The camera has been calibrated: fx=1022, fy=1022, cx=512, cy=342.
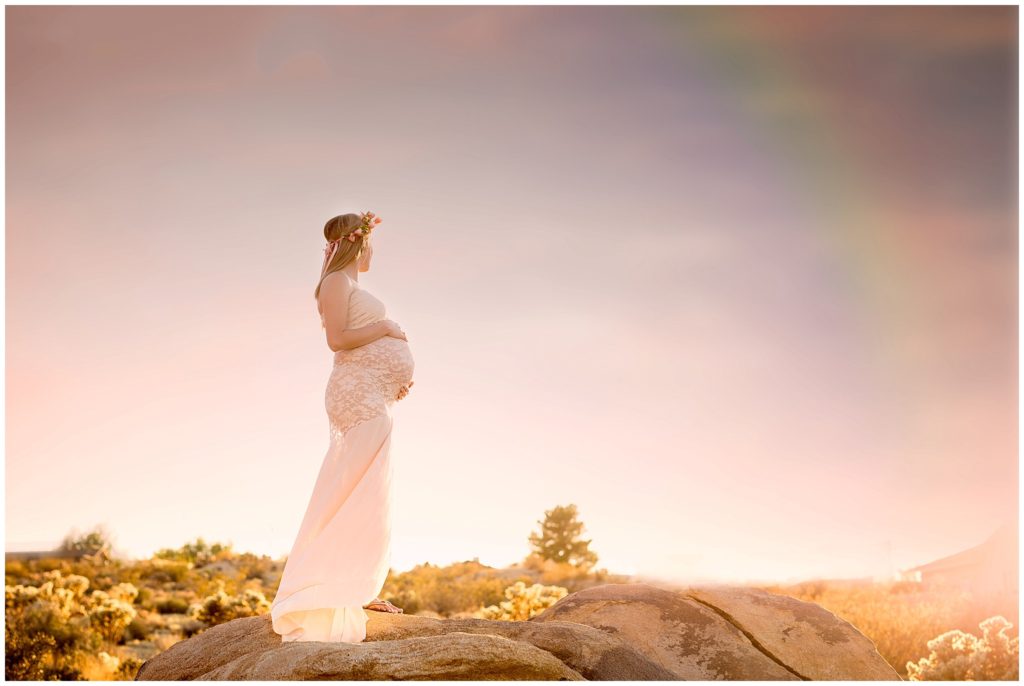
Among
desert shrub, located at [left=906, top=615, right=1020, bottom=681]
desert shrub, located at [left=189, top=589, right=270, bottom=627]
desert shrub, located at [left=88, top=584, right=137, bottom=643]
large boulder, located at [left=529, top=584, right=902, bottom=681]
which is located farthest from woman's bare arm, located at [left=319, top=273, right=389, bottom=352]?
desert shrub, located at [left=88, top=584, right=137, bottom=643]

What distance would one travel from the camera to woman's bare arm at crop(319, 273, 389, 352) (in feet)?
24.2

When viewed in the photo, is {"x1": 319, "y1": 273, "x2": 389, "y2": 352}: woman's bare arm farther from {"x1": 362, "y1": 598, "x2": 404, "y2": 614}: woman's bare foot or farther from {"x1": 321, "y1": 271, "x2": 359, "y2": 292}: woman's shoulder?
{"x1": 362, "y1": 598, "x2": 404, "y2": 614}: woman's bare foot

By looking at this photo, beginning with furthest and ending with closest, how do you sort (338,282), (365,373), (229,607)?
1. (229,607)
2. (338,282)
3. (365,373)

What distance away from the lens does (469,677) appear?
226 inches

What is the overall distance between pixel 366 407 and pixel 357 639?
5.18 ft

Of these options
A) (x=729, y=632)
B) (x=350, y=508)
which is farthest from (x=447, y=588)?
(x=350, y=508)

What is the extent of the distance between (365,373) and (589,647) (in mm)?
2490

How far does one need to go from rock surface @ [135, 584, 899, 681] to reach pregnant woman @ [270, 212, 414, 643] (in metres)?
0.32

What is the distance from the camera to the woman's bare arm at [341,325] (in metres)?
7.39

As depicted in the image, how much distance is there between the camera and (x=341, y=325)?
7.40m

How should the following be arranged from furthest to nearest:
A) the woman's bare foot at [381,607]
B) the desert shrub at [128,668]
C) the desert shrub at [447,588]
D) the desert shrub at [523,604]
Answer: the desert shrub at [447,588] → the desert shrub at [128,668] → the desert shrub at [523,604] → the woman's bare foot at [381,607]

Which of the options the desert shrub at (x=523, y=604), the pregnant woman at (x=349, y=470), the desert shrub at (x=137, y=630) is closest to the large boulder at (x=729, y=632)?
the pregnant woman at (x=349, y=470)

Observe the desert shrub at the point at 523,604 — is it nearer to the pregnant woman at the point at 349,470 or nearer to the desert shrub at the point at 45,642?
the pregnant woman at the point at 349,470

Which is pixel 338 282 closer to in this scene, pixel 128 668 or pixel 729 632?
pixel 729 632
